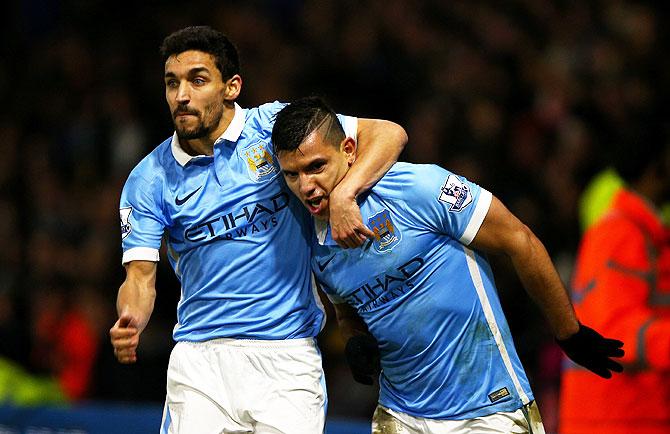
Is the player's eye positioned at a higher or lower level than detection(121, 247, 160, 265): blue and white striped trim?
higher

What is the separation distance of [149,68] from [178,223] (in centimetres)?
654

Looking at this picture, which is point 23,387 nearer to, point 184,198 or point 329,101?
point 329,101

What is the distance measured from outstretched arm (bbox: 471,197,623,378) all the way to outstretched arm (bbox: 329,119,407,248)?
412mm

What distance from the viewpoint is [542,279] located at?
4.05 meters

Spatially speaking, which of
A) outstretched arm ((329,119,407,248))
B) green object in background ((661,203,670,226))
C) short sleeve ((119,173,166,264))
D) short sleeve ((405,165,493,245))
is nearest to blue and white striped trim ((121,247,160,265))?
short sleeve ((119,173,166,264))

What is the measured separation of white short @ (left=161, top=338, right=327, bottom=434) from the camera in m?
4.09

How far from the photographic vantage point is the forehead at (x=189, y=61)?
13.7ft

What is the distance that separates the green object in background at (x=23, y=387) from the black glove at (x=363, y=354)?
468 cm

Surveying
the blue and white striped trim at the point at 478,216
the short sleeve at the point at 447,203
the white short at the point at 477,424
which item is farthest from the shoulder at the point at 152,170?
the white short at the point at 477,424

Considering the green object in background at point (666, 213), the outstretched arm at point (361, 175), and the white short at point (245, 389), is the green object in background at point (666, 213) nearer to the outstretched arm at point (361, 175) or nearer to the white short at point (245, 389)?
the outstretched arm at point (361, 175)

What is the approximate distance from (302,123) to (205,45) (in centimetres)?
52

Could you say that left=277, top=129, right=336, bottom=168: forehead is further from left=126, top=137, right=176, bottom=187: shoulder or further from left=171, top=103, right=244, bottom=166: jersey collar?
left=126, top=137, right=176, bottom=187: shoulder

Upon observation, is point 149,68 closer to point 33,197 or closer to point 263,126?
point 33,197

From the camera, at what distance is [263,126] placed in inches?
171
